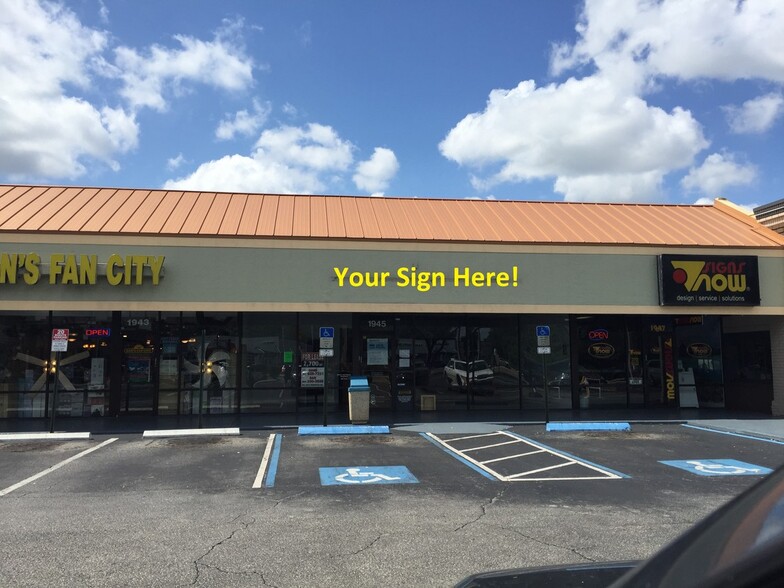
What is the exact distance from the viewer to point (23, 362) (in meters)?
17.2

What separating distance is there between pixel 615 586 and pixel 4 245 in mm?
16833

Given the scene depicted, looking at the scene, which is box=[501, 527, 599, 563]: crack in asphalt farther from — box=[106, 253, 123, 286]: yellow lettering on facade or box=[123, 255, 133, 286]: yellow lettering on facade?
box=[106, 253, 123, 286]: yellow lettering on facade

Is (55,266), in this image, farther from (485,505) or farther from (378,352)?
(485,505)

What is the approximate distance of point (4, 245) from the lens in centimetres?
1456

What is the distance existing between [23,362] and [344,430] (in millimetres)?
10366

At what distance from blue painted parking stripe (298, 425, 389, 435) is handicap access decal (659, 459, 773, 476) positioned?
6532mm

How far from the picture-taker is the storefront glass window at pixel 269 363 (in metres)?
17.9

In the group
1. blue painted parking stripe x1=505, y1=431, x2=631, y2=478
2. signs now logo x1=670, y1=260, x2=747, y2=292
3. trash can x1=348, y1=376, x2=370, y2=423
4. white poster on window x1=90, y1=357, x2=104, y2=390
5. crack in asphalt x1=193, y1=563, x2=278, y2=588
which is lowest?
blue painted parking stripe x1=505, y1=431, x2=631, y2=478

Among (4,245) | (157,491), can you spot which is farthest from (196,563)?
(4,245)

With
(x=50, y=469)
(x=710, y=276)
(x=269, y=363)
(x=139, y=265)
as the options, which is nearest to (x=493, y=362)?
(x=710, y=276)

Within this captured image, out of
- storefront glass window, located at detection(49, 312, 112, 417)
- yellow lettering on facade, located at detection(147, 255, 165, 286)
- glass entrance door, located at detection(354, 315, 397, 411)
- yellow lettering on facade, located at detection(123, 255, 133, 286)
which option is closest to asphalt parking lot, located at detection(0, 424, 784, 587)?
yellow lettering on facade, located at detection(123, 255, 133, 286)

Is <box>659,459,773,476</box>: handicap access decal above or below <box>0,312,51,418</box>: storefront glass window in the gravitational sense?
below

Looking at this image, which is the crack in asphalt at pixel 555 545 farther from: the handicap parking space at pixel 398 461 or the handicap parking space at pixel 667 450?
the handicap parking space at pixel 667 450

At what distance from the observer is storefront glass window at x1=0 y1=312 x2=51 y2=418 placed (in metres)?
17.2
